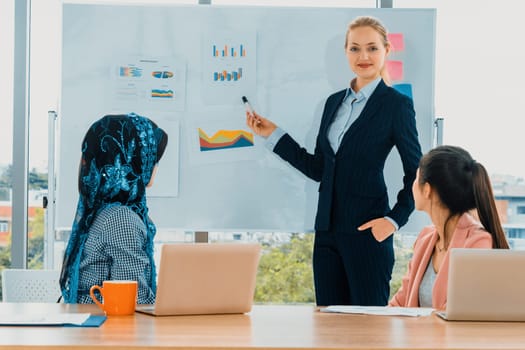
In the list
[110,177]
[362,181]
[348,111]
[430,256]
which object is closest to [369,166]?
[362,181]

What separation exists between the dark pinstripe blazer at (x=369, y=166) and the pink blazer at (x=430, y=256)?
84 cm

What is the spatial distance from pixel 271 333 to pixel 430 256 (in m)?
1.27

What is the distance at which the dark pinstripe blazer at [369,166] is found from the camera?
3900 mm

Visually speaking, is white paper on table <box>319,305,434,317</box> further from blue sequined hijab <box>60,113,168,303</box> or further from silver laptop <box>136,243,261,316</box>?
blue sequined hijab <box>60,113,168,303</box>

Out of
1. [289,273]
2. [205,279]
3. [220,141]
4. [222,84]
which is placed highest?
[222,84]

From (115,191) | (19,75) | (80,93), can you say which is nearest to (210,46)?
(80,93)

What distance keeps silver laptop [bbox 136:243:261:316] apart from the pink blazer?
84 centimetres

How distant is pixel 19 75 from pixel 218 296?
252 cm

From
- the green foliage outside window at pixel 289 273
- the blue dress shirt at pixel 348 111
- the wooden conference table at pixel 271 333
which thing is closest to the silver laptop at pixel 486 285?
the wooden conference table at pixel 271 333

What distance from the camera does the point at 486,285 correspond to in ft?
7.00

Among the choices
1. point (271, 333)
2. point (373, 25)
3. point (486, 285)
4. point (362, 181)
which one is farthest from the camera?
point (373, 25)

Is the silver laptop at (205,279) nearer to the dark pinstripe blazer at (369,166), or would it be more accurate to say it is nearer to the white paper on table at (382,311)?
the white paper on table at (382,311)

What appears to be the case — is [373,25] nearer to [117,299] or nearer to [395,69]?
[395,69]

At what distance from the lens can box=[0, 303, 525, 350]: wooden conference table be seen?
1.67m
